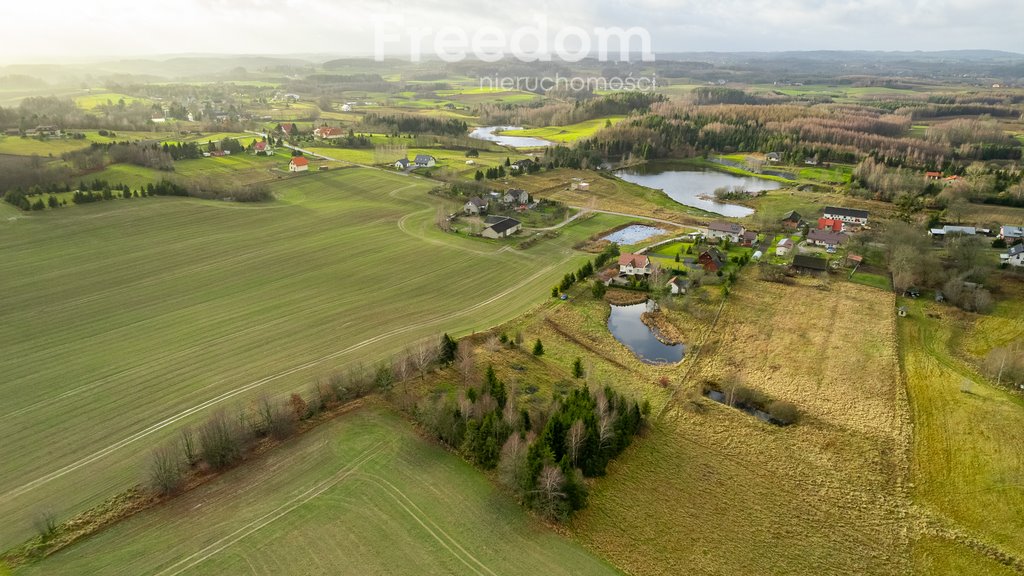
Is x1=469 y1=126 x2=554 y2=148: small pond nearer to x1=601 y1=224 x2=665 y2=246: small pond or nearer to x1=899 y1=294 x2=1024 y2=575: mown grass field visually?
x1=601 y1=224 x2=665 y2=246: small pond

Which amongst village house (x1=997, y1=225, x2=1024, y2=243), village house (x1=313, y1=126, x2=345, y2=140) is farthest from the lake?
village house (x1=313, y1=126, x2=345, y2=140)

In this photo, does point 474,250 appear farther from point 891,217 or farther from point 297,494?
point 891,217

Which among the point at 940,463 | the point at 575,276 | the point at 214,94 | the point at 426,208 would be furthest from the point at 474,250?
the point at 214,94

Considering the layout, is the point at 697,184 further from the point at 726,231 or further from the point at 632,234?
the point at 632,234

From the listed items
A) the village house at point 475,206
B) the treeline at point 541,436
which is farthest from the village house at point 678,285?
the village house at point 475,206

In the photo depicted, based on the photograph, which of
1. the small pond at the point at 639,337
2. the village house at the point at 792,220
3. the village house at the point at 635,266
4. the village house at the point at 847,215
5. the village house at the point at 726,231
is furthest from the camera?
the village house at the point at 847,215

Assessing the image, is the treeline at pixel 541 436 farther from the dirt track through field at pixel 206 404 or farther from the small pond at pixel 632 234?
the small pond at pixel 632 234
